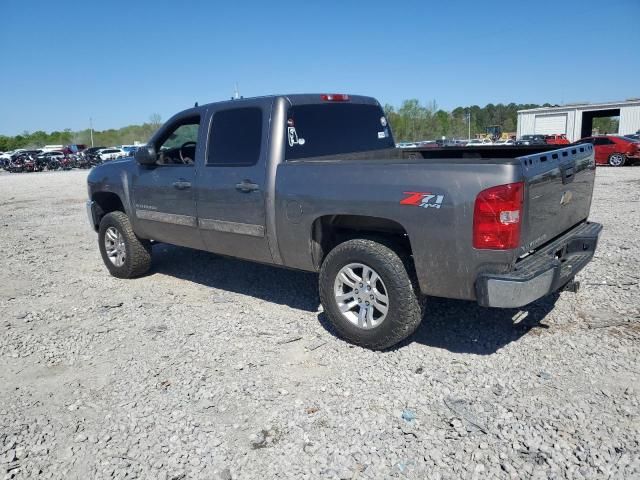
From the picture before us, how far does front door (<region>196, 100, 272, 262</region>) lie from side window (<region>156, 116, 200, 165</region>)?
517 mm

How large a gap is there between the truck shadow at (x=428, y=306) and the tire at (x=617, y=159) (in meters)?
21.3

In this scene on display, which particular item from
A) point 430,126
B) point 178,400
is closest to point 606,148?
point 178,400

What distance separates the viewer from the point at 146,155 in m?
5.58

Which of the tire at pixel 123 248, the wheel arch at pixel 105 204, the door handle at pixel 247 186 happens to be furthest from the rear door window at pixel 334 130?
the wheel arch at pixel 105 204

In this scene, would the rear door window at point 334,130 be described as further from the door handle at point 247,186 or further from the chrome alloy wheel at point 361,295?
the chrome alloy wheel at point 361,295

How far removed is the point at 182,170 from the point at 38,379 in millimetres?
2370

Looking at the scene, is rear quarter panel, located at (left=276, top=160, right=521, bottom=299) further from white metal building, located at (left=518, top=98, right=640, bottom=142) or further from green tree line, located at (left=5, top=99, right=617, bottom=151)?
green tree line, located at (left=5, top=99, right=617, bottom=151)

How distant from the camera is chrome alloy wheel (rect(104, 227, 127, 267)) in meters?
6.40

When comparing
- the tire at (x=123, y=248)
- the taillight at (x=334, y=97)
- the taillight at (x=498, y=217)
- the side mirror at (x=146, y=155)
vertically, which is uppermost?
the taillight at (x=334, y=97)

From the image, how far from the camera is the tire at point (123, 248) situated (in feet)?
20.5

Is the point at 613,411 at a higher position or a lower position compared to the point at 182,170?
lower

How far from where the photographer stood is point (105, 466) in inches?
112

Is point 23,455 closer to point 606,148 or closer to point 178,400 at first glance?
point 178,400

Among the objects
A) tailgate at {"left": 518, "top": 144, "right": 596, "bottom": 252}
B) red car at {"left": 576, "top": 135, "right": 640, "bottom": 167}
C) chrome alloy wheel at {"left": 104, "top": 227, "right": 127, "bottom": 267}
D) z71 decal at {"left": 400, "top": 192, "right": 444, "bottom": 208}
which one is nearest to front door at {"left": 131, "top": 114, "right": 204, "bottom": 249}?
chrome alloy wheel at {"left": 104, "top": 227, "right": 127, "bottom": 267}
